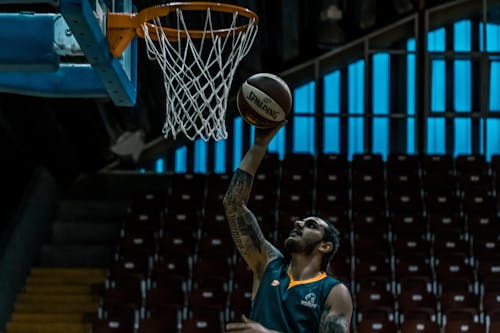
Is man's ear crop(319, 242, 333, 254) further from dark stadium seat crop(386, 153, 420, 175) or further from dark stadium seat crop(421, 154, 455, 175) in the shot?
dark stadium seat crop(421, 154, 455, 175)

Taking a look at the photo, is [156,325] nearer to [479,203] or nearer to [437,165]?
[479,203]

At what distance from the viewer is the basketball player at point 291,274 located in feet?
17.1

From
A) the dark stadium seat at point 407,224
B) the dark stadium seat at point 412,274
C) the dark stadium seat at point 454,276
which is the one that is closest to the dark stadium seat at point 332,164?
the dark stadium seat at point 407,224

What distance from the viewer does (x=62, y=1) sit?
6523mm

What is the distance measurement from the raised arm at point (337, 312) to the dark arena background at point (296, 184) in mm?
6124

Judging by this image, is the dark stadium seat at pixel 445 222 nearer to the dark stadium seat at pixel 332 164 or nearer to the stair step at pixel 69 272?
the dark stadium seat at pixel 332 164

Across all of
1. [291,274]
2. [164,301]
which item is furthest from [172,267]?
[291,274]

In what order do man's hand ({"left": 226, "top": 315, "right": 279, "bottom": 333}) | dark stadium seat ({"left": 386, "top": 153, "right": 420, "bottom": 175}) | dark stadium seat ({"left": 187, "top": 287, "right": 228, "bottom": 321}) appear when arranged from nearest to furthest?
man's hand ({"left": 226, "top": 315, "right": 279, "bottom": 333}), dark stadium seat ({"left": 187, "top": 287, "right": 228, "bottom": 321}), dark stadium seat ({"left": 386, "top": 153, "right": 420, "bottom": 175})

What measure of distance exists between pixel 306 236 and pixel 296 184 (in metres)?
11.5

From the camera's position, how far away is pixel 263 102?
5555 mm

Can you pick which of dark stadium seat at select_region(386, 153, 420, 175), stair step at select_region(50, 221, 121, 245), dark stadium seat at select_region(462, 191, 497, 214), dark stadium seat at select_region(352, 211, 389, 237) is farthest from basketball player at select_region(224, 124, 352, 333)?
dark stadium seat at select_region(386, 153, 420, 175)

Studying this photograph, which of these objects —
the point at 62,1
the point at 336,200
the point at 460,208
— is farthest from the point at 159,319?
the point at 62,1

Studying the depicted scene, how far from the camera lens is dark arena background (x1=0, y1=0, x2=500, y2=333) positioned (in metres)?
14.0

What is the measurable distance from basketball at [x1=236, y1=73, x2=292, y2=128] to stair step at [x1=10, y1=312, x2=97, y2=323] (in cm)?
931
